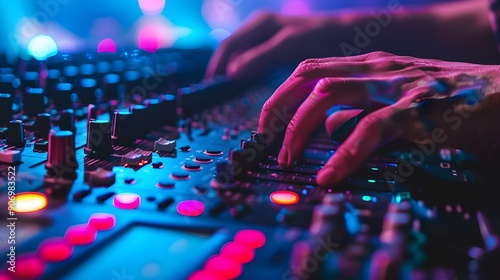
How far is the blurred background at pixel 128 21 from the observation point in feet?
9.21

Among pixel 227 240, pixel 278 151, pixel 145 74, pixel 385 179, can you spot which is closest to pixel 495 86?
pixel 385 179

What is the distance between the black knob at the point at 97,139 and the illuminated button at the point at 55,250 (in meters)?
0.41

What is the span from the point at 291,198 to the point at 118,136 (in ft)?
1.64

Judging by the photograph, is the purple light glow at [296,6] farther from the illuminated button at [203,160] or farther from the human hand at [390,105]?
the illuminated button at [203,160]

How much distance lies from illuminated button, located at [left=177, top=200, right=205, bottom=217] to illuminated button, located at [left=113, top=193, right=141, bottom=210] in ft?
0.21

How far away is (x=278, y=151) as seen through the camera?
1.06 meters

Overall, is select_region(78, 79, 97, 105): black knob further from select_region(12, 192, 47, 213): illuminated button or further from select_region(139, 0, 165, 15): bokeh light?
select_region(139, 0, 165, 15): bokeh light

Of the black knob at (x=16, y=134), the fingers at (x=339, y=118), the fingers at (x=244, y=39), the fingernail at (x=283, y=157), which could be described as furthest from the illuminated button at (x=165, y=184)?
the fingers at (x=244, y=39)

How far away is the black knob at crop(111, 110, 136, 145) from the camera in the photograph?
1.08 metres

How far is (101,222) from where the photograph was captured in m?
0.62

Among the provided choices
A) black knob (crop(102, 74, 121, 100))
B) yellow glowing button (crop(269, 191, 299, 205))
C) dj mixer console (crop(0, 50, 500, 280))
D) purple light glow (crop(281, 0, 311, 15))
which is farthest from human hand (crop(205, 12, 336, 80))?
yellow glowing button (crop(269, 191, 299, 205))

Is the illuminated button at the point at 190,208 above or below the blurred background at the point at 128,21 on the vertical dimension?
below

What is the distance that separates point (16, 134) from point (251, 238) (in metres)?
0.64

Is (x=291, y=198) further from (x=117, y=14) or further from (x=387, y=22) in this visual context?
(x=117, y=14)
